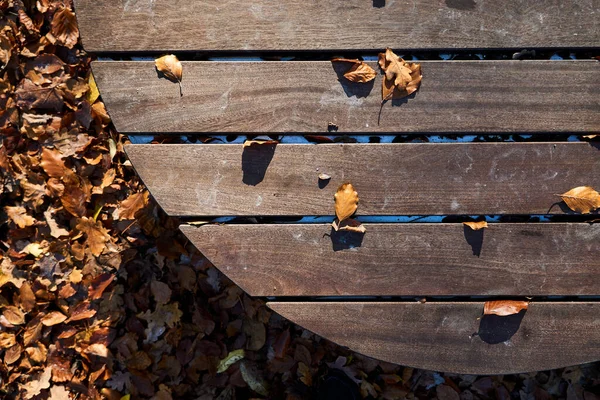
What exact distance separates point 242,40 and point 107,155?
100 centimetres

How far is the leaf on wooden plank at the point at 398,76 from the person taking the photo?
1.40 meters

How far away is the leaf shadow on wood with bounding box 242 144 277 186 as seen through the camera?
4.68ft

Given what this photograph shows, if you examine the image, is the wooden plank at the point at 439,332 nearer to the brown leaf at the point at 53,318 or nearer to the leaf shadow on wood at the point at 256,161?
the leaf shadow on wood at the point at 256,161

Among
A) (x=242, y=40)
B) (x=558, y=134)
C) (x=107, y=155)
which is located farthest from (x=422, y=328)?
(x=107, y=155)

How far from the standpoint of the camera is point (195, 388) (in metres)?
2.09

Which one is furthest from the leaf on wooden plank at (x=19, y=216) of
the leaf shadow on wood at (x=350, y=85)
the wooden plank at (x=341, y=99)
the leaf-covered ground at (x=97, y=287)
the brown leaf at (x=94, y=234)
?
the leaf shadow on wood at (x=350, y=85)

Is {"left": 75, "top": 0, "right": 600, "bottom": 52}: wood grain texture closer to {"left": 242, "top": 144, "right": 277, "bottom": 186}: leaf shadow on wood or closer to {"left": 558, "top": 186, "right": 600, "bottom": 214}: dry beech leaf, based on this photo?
{"left": 242, "top": 144, "right": 277, "bottom": 186}: leaf shadow on wood

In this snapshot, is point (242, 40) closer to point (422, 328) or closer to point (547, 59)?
point (547, 59)

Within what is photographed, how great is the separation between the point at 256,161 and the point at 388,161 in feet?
1.36

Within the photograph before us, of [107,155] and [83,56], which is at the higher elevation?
[83,56]

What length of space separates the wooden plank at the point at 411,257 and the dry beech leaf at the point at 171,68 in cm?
47

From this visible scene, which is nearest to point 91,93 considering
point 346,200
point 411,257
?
point 346,200

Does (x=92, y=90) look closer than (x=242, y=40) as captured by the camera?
No

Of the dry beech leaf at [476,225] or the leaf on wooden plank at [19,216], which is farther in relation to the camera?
the leaf on wooden plank at [19,216]
